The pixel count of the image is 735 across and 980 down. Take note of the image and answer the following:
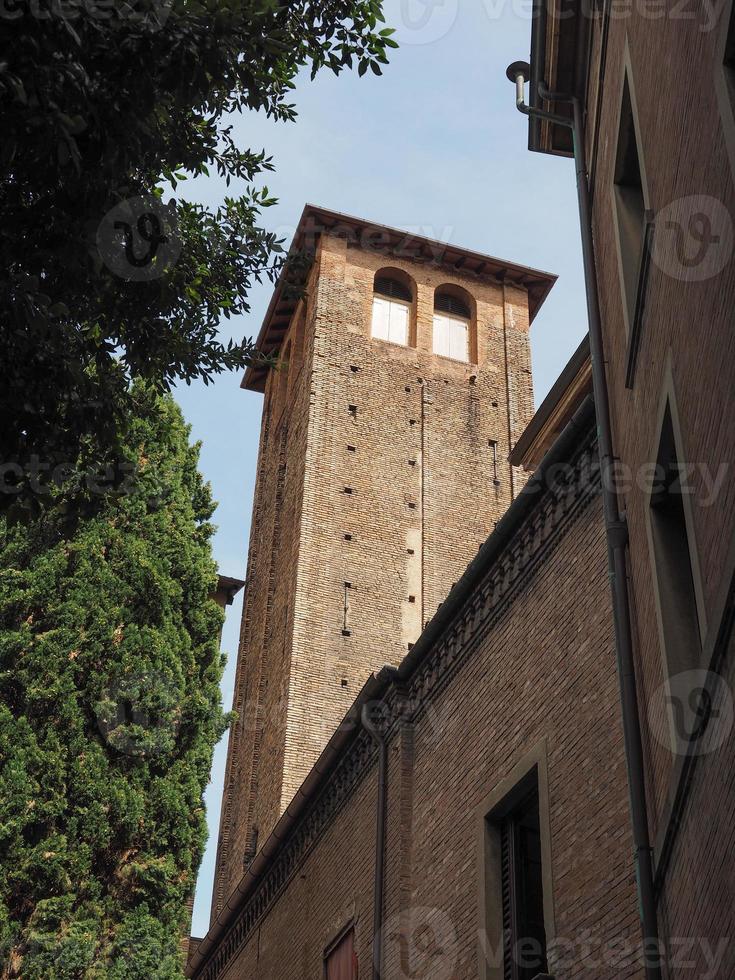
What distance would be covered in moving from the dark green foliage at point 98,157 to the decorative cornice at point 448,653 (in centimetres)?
303

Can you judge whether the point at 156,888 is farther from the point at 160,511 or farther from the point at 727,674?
the point at 727,674

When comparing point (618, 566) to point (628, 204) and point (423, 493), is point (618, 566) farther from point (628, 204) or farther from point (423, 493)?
point (423, 493)

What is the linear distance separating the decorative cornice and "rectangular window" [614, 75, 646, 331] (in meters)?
1.76

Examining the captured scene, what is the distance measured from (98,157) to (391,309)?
82.0ft

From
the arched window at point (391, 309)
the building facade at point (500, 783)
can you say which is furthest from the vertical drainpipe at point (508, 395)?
the building facade at point (500, 783)

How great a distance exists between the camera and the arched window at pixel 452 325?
3131 cm

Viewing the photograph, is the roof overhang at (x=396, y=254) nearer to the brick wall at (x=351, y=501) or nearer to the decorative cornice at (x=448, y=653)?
the brick wall at (x=351, y=501)

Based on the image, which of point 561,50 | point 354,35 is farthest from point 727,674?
point 561,50

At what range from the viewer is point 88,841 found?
46.8 ft

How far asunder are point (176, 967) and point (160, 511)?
569cm

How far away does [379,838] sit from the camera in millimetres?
12430

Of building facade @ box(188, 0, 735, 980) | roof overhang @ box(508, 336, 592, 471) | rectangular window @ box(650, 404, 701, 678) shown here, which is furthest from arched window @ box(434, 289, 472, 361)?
rectangular window @ box(650, 404, 701, 678)

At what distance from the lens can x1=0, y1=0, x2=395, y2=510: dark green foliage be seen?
6.16 meters

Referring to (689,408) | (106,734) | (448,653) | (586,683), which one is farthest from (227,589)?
(689,408)
